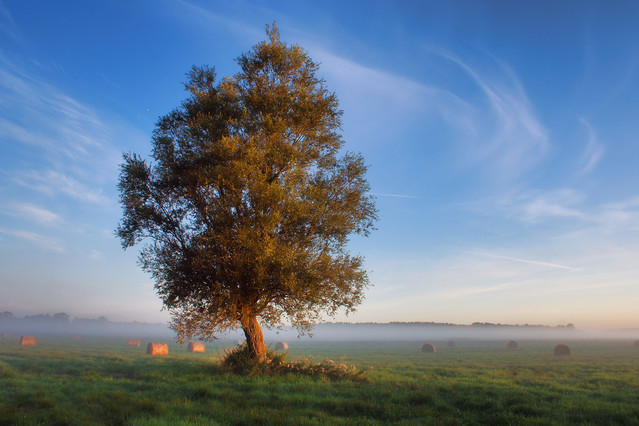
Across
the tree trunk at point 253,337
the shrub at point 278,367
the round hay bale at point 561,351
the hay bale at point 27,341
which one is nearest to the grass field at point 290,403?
the shrub at point 278,367

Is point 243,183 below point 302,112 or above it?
below

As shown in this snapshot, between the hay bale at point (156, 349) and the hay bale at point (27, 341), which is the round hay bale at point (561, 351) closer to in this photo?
the hay bale at point (156, 349)

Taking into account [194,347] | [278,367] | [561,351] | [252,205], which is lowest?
[561,351]

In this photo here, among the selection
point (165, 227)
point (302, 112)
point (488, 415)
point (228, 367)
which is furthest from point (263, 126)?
point (488, 415)

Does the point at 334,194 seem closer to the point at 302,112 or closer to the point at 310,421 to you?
the point at 302,112

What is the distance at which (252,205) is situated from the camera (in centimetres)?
1959

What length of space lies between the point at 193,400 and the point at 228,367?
6829 mm

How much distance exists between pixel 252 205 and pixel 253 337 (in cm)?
759

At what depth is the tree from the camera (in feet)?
62.3

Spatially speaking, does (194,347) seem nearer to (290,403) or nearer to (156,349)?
(156,349)

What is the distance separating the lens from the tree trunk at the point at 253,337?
20.8 m

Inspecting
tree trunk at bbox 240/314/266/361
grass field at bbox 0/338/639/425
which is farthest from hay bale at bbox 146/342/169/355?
tree trunk at bbox 240/314/266/361

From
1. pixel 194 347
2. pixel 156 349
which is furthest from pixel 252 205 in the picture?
pixel 194 347

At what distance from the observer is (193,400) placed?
1358 cm
